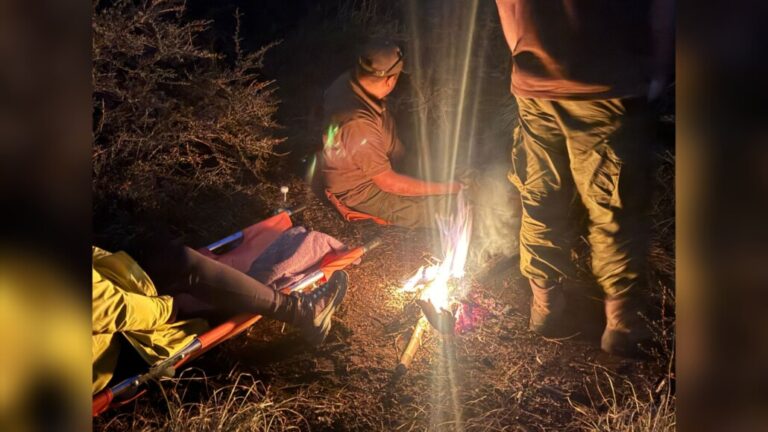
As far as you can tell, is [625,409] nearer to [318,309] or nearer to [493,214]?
[493,214]

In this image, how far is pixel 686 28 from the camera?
119 inches

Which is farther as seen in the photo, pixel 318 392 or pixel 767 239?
pixel 318 392

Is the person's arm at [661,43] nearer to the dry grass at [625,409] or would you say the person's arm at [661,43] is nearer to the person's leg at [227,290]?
the dry grass at [625,409]

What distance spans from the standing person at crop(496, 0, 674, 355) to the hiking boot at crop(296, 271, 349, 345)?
93cm

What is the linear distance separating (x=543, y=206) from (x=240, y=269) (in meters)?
1.47

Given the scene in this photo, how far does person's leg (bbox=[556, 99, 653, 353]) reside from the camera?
10.9 feet

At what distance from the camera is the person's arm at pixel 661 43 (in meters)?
3.24

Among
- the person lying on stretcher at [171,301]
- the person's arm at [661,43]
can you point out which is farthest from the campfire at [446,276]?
the person's arm at [661,43]

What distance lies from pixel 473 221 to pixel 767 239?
124cm

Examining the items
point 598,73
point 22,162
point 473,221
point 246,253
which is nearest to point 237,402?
point 246,253

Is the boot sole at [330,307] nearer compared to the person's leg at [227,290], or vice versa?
the person's leg at [227,290]

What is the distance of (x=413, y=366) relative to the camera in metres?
3.28

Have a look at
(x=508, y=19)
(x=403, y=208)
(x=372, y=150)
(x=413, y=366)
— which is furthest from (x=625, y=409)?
(x=508, y=19)

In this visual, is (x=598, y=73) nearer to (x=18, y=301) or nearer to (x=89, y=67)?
(x=89, y=67)
